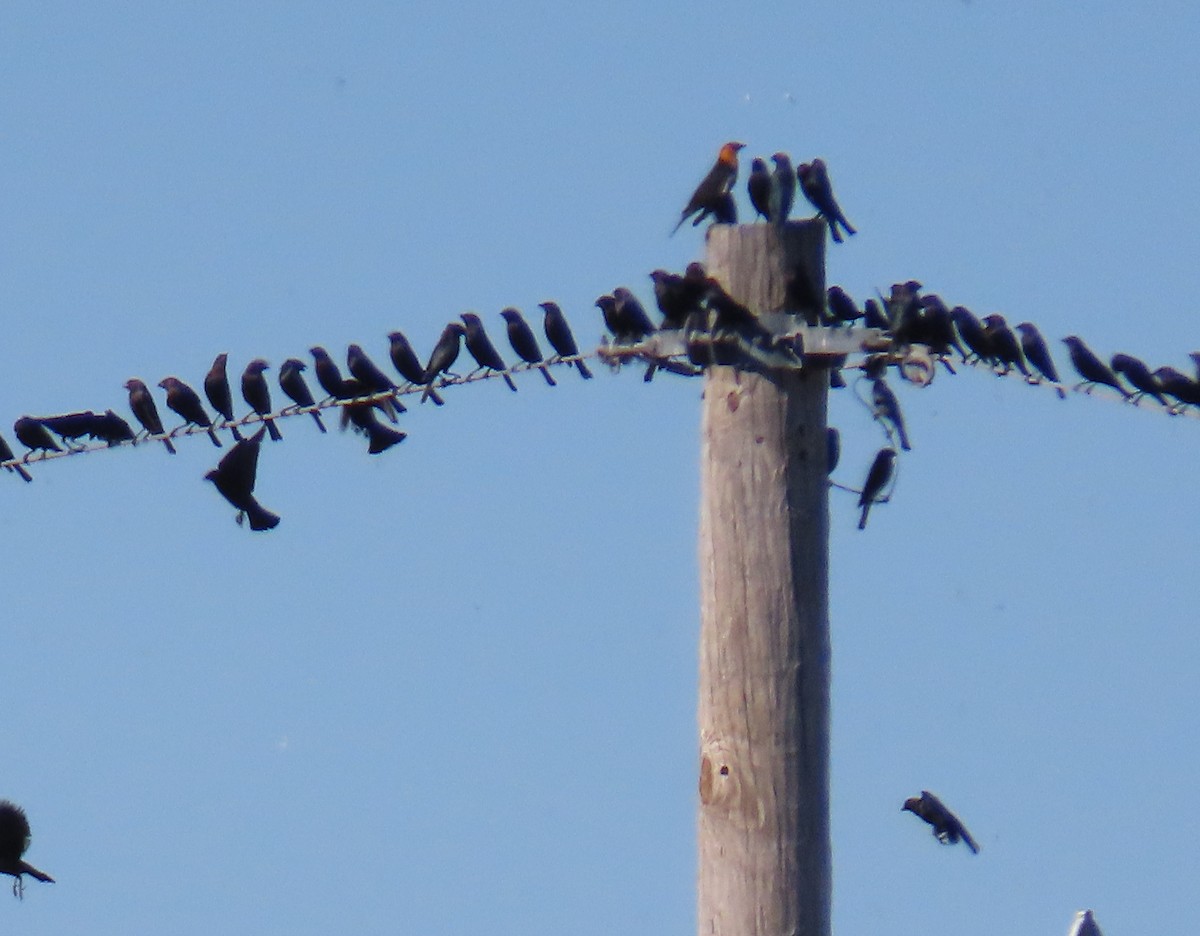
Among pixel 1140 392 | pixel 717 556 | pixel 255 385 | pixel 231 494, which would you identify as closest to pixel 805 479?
pixel 717 556

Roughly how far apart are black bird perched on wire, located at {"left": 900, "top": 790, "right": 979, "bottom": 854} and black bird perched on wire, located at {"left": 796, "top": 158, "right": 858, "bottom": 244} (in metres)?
2.69

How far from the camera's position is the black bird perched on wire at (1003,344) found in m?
7.06

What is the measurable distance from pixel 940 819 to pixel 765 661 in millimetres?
2948

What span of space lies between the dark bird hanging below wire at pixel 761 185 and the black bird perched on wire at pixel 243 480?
7.09ft

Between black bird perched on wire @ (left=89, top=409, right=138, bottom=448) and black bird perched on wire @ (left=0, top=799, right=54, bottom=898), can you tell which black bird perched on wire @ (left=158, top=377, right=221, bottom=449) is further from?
black bird perched on wire @ (left=0, top=799, right=54, bottom=898)

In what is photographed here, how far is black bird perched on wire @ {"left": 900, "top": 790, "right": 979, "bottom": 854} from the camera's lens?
7977mm

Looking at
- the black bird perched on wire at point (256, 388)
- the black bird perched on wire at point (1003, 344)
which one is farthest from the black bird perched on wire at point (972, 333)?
the black bird perched on wire at point (256, 388)

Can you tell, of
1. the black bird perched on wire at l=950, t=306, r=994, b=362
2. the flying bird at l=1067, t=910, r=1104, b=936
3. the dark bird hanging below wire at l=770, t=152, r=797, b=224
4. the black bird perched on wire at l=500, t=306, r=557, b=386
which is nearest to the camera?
the flying bird at l=1067, t=910, r=1104, b=936

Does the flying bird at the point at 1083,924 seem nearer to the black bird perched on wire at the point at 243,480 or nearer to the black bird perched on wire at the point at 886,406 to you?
the black bird perched on wire at the point at 886,406

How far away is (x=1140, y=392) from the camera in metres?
7.96

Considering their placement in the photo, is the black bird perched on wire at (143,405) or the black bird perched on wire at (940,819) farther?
the black bird perched on wire at (143,405)

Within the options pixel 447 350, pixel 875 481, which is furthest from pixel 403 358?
pixel 875 481

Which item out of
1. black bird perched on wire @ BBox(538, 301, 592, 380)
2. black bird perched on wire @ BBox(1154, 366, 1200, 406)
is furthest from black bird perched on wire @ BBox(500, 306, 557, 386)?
black bird perched on wire @ BBox(1154, 366, 1200, 406)

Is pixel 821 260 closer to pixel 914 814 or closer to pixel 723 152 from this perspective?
pixel 914 814
